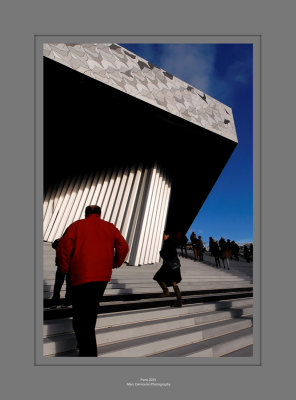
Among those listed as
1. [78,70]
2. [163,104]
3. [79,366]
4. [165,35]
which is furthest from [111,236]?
[163,104]

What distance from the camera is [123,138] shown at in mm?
9633

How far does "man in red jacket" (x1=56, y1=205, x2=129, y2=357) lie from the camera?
2137mm

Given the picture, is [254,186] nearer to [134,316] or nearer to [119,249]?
[119,249]

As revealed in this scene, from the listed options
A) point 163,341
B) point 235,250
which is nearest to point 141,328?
point 163,341

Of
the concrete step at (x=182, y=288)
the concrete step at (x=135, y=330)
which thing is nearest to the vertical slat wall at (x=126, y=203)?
the concrete step at (x=182, y=288)

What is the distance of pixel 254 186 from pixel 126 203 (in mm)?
6915

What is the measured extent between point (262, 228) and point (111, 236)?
4.54ft

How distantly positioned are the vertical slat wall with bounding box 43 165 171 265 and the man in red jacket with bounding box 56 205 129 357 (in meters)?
6.40

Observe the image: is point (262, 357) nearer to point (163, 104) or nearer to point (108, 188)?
point (163, 104)

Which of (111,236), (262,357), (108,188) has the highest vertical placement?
(108,188)

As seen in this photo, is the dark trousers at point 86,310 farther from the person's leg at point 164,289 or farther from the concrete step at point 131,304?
the person's leg at point 164,289

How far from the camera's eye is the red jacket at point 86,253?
2.14 metres

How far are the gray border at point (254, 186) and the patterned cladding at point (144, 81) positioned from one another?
159 inches

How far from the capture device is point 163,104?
8.38 m
